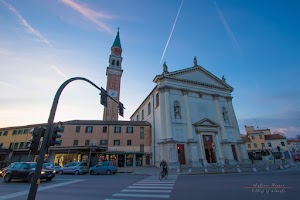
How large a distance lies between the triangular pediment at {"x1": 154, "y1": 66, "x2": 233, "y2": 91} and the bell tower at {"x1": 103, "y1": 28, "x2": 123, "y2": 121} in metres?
21.6

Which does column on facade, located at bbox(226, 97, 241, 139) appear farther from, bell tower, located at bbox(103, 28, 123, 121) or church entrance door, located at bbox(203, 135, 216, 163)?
bell tower, located at bbox(103, 28, 123, 121)

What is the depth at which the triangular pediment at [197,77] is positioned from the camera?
3101cm

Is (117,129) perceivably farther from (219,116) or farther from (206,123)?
(219,116)

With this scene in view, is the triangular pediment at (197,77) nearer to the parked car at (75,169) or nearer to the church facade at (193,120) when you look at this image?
the church facade at (193,120)

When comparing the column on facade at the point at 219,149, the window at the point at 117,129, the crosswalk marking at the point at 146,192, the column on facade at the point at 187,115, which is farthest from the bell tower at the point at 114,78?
the crosswalk marking at the point at 146,192

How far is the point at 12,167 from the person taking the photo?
1348 centimetres

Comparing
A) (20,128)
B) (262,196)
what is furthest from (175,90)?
(20,128)

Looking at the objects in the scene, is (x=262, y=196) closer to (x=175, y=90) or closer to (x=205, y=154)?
(x=205, y=154)

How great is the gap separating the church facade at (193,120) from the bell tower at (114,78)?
15.5m

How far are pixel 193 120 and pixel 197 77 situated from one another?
970 cm

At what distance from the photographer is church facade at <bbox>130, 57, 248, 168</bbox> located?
26469 mm

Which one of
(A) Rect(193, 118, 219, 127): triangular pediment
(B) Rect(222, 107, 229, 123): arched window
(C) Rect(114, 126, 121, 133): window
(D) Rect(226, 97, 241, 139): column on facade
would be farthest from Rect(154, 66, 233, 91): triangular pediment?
(C) Rect(114, 126, 121, 133): window

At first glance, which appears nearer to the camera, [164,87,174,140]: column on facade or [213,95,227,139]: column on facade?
[164,87,174,140]: column on facade

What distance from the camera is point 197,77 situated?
1346 inches
